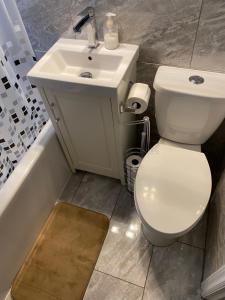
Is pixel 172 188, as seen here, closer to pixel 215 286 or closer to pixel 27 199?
pixel 215 286

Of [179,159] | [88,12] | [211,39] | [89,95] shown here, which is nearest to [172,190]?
[179,159]

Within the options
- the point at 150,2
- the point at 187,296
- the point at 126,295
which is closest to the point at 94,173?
the point at 126,295

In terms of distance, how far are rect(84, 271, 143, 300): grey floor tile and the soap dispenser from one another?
1269 millimetres

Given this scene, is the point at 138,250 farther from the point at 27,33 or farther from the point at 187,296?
the point at 27,33

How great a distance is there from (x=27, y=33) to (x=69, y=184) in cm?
103

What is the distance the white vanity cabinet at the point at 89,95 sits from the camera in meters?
1.04

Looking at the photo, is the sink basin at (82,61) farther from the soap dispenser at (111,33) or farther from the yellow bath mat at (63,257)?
the yellow bath mat at (63,257)

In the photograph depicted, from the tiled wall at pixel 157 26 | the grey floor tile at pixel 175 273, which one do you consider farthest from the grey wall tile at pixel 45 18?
the grey floor tile at pixel 175 273

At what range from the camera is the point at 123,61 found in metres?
1.11

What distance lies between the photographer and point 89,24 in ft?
3.67

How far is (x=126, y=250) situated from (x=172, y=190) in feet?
1.73

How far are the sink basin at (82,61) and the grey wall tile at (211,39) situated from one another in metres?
0.31

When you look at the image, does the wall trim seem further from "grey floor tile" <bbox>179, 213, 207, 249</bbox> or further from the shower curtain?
the shower curtain

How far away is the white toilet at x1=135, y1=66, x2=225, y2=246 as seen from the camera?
3.36 feet
